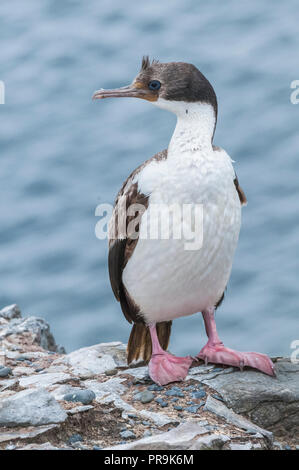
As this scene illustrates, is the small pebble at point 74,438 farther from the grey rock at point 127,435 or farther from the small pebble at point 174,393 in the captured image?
the small pebble at point 174,393

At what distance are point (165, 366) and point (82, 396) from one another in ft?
2.33

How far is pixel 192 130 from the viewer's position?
5219 millimetres

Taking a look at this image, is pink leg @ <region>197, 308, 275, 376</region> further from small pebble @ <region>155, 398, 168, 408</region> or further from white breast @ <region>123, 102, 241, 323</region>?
small pebble @ <region>155, 398, 168, 408</region>

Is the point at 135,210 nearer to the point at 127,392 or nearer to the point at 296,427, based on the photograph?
the point at 127,392

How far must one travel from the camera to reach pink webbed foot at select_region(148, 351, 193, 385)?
17.6 feet

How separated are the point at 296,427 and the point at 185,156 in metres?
1.85

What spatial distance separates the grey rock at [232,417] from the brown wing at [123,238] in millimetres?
919

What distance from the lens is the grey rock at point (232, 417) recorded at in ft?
15.7

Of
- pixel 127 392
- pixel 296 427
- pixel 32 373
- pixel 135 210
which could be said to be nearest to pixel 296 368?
pixel 296 427

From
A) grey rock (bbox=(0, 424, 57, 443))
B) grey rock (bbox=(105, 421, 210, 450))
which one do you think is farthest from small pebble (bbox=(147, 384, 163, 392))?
grey rock (bbox=(0, 424, 57, 443))

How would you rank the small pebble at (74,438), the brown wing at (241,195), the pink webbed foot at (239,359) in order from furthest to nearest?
1. the brown wing at (241,195)
2. the pink webbed foot at (239,359)
3. the small pebble at (74,438)

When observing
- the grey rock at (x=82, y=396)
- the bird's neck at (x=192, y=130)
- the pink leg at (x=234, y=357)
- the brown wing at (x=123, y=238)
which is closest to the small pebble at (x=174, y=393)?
the pink leg at (x=234, y=357)

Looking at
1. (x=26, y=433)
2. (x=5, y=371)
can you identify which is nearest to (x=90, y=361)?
(x=5, y=371)

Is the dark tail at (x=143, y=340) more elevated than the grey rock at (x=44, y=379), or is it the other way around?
the dark tail at (x=143, y=340)
